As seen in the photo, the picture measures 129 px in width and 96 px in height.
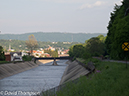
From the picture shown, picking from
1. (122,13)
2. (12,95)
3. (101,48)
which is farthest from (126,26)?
(101,48)

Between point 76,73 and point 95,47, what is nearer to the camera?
point 76,73

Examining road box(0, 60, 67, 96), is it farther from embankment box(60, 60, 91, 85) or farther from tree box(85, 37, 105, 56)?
tree box(85, 37, 105, 56)

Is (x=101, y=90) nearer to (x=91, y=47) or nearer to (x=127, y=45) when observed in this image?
(x=127, y=45)

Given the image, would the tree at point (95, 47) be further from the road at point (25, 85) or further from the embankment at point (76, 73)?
the road at point (25, 85)

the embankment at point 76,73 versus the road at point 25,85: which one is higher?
the embankment at point 76,73

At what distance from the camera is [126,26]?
51188mm

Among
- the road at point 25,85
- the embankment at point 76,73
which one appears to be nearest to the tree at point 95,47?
the embankment at point 76,73

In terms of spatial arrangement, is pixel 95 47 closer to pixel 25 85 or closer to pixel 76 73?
pixel 76 73

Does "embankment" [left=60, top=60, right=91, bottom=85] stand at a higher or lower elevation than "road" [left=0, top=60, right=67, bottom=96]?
higher

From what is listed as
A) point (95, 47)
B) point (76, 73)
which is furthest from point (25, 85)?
point (95, 47)

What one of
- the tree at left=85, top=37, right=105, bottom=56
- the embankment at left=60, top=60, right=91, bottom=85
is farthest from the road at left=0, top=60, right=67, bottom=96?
the tree at left=85, top=37, right=105, bottom=56

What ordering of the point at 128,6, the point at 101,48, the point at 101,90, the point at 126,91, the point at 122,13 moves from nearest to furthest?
the point at 126,91 < the point at 101,90 < the point at 128,6 < the point at 122,13 < the point at 101,48

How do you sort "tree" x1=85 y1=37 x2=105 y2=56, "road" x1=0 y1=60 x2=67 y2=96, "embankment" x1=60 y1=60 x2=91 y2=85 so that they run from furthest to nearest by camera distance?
"tree" x1=85 y1=37 x2=105 y2=56 < "embankment" x1=60 y1=60 x2=91 y2=85 < "road" x1=0 y1=60 x2=67 y2=96

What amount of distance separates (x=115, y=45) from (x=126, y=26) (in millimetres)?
5498
